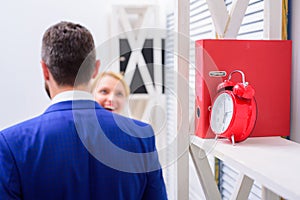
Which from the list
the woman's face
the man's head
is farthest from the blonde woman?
the man's head

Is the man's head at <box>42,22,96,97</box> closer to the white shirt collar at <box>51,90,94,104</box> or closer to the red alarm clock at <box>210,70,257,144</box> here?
the white shirt collar at <box>51,90,94,104</box>

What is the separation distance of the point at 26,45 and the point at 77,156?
5.16ft

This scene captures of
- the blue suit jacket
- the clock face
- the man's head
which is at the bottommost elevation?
the blue suit jacket

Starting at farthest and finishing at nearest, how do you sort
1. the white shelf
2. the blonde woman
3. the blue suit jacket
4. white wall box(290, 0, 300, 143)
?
the blonde woman < white wall box(290, 0, 300, 143) < the blue suit jacket < the white shelf

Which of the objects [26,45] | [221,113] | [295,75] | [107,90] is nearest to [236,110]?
[221,113]

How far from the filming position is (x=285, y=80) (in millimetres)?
1105

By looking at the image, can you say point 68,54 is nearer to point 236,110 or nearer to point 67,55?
point 67,55

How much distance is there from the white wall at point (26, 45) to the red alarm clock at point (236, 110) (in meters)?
1.52

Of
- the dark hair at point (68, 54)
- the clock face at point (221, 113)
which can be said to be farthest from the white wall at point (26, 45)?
the clock face at point (221, 113)

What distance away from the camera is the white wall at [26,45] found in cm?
233

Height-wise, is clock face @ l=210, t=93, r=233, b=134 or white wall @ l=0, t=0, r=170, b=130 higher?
white wall @ l=0, t=0, r=170, b=130

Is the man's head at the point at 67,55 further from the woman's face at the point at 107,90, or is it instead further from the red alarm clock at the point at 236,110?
the woman's face at the point at 107,90

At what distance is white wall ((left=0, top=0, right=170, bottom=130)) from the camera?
7.66 feet

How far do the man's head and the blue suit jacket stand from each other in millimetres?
69
